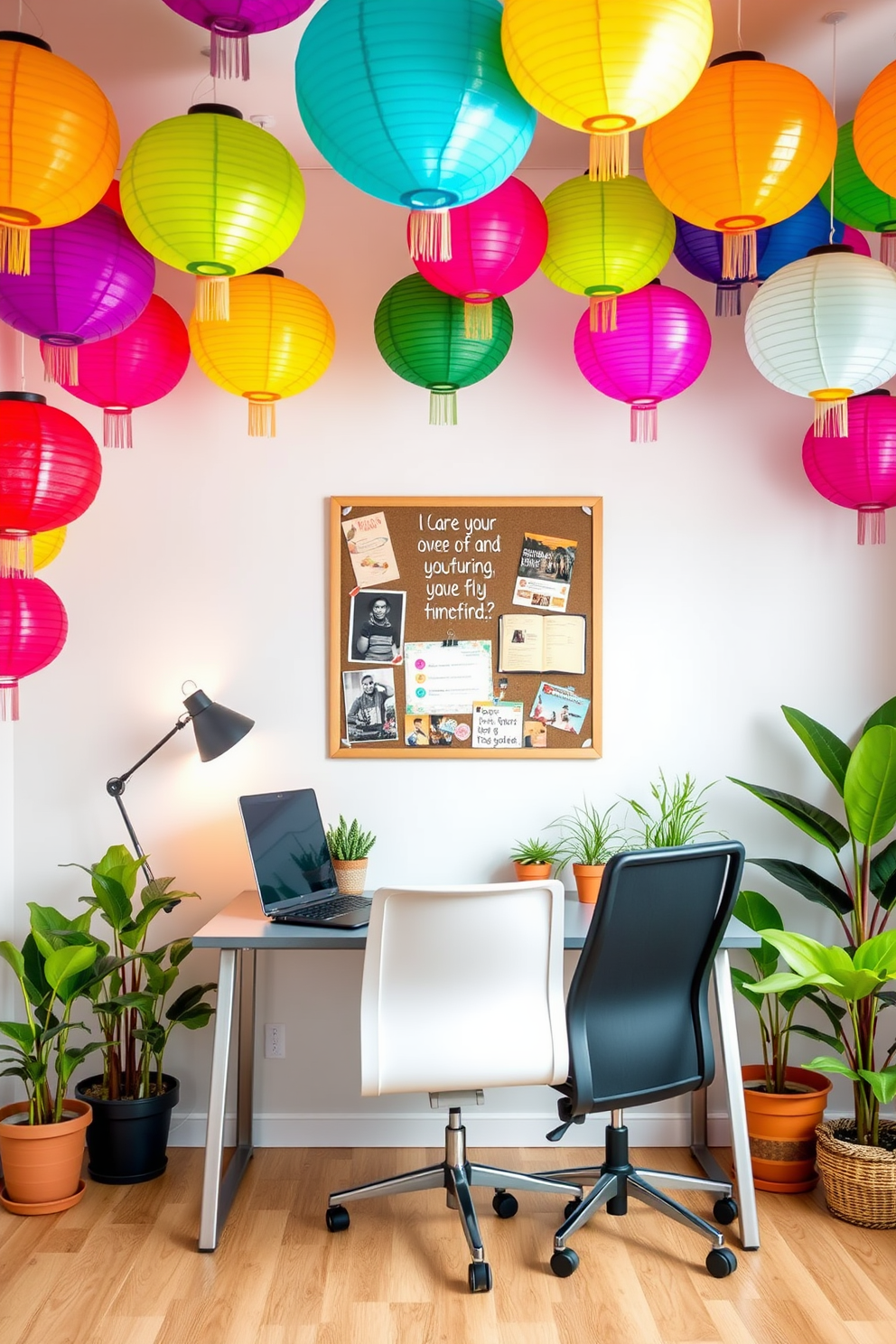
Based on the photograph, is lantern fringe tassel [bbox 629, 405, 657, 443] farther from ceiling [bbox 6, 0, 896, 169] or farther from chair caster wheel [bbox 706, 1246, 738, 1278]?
chair caster wheel [bbox 706, 1246, 738, 1278]

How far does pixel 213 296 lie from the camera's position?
7.71 feet

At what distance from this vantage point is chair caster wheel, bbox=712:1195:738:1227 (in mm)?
2879

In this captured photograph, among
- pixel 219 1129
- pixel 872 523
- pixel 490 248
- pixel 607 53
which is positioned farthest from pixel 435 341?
pixel 219 1129

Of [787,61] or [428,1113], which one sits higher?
[787,61]

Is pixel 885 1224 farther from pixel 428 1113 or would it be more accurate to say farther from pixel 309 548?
pixel 309 548

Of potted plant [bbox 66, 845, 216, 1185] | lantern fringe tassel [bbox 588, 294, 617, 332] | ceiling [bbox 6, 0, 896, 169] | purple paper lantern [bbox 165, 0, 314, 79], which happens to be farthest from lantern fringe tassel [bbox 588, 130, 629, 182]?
potted plant [bbox 66, 845, 216, 1185]

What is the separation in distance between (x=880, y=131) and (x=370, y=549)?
1836mm

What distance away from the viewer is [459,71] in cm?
181

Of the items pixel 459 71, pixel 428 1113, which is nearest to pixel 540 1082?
pixel 428 1113

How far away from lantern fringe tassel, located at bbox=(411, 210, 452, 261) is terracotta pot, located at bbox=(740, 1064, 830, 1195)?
7.90ft

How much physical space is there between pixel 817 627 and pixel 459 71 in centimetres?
223

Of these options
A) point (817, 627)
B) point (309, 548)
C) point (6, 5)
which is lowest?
point (817, 627)

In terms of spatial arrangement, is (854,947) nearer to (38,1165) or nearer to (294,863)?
(294,863)

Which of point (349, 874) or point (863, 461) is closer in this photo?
point (863, 461)
